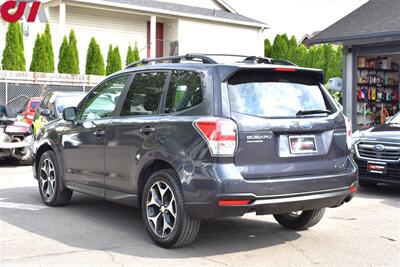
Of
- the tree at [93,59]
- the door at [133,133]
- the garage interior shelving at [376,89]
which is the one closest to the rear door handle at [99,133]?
the door at [133,133]

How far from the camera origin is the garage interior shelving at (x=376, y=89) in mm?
18344

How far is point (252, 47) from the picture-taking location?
34.9 metres

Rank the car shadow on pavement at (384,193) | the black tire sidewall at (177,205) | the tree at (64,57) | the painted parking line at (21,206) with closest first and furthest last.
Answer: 1. the black tire sidewall at (177,205)
2. the painted parking line at (21,206)
3. the car shadow on pavement at (384,193)
4. the tree at (64,57)

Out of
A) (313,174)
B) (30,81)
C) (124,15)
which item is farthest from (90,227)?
(124,15)

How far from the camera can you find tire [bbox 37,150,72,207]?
766 cm

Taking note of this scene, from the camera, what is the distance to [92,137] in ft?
22.7

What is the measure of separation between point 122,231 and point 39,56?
1942 cm

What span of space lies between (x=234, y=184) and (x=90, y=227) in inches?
89.5

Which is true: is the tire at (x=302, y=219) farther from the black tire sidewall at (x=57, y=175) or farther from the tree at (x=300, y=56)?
the tree at (x=300, y=56)

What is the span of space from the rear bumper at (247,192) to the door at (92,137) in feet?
5.75

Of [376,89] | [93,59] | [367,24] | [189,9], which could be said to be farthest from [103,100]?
[189,9]

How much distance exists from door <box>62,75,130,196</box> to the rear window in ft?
5.51

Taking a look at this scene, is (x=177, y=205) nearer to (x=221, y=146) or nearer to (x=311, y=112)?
(x=221, y=146)

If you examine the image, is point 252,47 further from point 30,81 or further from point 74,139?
point 74,139
